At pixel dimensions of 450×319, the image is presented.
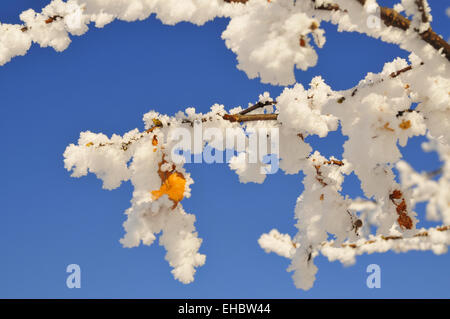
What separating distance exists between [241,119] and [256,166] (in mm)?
295

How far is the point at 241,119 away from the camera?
76.7 inches

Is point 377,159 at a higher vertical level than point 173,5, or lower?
lower

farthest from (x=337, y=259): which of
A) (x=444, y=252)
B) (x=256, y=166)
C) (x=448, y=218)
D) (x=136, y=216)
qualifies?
(x=136, y=216)

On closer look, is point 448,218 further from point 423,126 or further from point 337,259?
point 423,126

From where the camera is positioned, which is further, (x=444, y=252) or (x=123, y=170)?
(x=444, y=252)

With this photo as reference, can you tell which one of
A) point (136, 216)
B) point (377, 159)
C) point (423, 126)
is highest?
point (423, 126)

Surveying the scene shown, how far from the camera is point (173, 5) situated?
4.31 ft

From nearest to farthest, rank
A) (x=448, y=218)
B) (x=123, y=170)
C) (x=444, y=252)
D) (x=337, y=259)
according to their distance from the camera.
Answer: (x=123, y=170) < (x=448, y=218) < (x=337, y=259) < (x=444, y=252)

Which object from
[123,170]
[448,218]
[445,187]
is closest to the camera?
[123,170]

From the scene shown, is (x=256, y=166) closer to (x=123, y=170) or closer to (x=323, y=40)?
(x=123, y=170)

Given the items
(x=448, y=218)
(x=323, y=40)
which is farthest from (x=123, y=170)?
(x=448, y=218)
